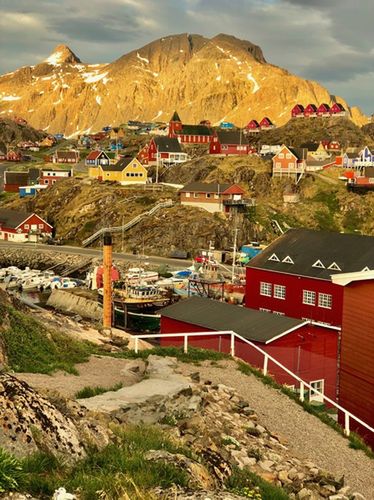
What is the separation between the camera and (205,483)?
7363 mm

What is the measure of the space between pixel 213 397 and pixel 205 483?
5.99 metres

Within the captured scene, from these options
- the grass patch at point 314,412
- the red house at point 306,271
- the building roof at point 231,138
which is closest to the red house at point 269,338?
the grass patch at point 314,412

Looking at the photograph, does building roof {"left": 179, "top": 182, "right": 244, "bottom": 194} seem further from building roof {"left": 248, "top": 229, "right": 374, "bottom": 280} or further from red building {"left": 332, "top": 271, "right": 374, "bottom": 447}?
red building {"left": 332, "top": 271, "right": 374, "bottom": 447}

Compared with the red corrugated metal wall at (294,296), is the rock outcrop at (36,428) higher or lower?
higher

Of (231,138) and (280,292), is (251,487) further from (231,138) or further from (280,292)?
(231,138)

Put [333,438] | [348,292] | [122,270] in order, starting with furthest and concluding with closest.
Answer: [122,270] < [348,292] < [333,438]

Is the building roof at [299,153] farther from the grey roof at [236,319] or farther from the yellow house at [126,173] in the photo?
the grey roof at [236,319]

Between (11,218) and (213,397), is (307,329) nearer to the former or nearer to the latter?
(213,397)

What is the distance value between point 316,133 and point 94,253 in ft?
267

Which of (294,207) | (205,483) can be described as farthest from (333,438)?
(294,207)

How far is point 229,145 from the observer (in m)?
128

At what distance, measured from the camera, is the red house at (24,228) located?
319ft

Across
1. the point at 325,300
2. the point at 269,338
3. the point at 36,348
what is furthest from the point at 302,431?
the point at 325,300

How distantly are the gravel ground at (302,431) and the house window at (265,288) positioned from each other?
2912 centimetres
